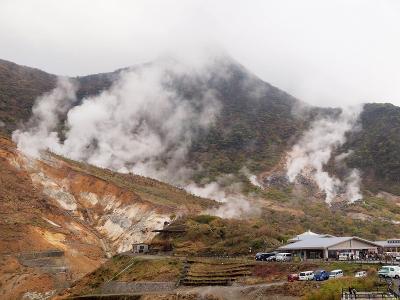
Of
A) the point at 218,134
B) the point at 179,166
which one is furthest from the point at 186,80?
the point at 179,166

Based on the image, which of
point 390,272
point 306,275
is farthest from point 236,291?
point 390,272

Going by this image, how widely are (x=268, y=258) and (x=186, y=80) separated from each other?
375 feet

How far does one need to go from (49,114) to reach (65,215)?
7483 cm

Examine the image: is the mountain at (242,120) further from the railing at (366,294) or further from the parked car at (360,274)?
the railing at (366,294)

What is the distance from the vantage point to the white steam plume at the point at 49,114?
129 meters

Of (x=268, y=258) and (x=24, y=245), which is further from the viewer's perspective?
(x=24, y=245)

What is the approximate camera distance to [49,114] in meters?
148

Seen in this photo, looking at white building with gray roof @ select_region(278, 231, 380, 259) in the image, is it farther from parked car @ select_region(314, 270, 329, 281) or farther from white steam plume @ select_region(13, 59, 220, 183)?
white steam plume @ select_region(13, 59, 220, 183)

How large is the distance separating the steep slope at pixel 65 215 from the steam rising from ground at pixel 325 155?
4143 cm

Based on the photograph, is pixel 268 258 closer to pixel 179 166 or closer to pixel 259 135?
pixel 179 166

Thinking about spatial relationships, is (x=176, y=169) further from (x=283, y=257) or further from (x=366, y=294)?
(x=366, y=294)

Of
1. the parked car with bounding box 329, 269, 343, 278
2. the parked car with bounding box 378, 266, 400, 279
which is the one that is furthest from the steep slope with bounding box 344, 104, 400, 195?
the parked car with bounding box 378, 266, 400, 279

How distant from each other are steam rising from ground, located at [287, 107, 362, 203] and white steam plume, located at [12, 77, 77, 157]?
6073 centimetres

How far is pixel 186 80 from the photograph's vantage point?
15975 centimetres
